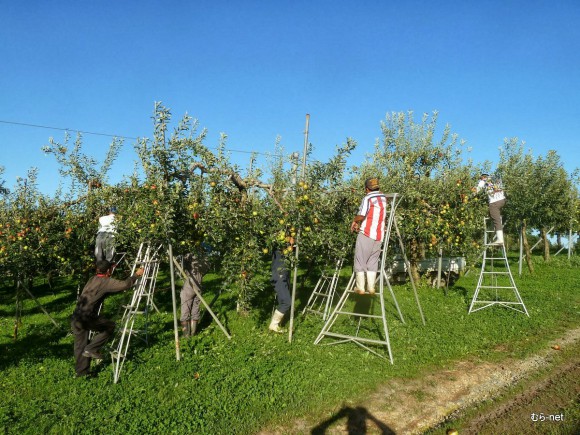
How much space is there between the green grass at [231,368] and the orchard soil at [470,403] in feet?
0.82

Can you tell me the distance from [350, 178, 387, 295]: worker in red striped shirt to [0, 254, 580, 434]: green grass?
1366 mm

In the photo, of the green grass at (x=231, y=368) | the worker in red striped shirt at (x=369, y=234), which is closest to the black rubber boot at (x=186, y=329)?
the green grass at (x=231, y=368)

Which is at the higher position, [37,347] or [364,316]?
[364,316]

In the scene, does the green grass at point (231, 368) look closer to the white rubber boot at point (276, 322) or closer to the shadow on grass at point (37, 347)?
the shadow on grass at point (37, 347)

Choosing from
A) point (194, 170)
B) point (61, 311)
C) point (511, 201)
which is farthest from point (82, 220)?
point (511, 201)

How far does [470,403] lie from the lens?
559cm

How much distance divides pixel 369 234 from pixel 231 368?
3260 mm

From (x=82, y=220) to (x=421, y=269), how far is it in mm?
11492

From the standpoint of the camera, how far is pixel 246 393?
570cm

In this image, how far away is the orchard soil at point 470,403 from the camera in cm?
488

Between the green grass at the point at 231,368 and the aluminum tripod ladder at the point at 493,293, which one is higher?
the aluminum tripod ladder at the point at 493,293

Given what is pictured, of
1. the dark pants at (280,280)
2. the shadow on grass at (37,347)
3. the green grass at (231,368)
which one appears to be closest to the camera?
the green grass at (231,368)

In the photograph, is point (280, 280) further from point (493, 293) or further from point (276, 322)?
point (493, 293)

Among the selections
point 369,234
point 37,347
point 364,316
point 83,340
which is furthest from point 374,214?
point 37,347
